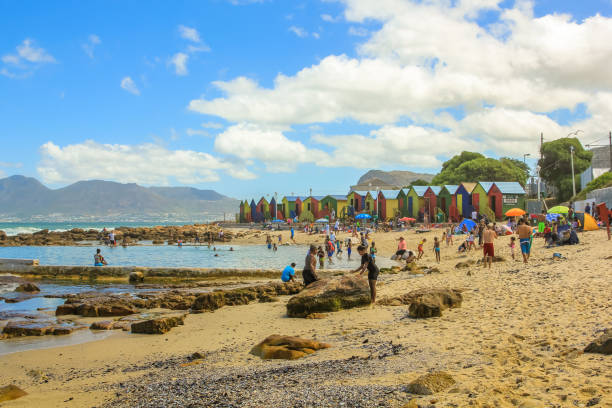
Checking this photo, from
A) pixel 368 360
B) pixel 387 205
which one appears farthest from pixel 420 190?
pixel 368 360

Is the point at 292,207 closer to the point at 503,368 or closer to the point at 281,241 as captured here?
the point at 281,241

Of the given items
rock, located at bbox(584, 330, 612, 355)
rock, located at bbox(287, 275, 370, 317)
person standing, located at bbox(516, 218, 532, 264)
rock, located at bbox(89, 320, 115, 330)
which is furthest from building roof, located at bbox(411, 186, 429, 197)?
rock, located at bbox(584, 330, 612, 355)

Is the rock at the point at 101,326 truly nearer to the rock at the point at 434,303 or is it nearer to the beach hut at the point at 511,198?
the rock at the point at 434,303

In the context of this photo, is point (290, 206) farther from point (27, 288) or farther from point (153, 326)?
point (153, 326)

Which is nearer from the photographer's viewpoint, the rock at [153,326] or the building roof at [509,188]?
the rock at [153,326]

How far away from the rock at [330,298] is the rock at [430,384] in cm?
569

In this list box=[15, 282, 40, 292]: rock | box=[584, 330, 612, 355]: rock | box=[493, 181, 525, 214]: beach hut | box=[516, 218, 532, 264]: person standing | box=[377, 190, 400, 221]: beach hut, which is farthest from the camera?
box=[377, 190, 400, 221]: beach hut

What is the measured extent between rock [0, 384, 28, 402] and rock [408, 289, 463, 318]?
703 centimetres

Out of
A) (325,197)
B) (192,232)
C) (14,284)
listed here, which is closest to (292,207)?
(325,197)

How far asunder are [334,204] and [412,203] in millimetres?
14376

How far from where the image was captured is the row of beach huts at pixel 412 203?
4865 centimetres

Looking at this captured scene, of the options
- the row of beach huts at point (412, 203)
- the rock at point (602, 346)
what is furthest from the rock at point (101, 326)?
the row of beach huts at point (412, 203)

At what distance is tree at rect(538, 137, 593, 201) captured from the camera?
58.7m

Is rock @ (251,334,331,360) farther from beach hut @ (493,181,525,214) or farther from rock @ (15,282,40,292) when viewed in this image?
beach hut @ (493,181,525,214)
